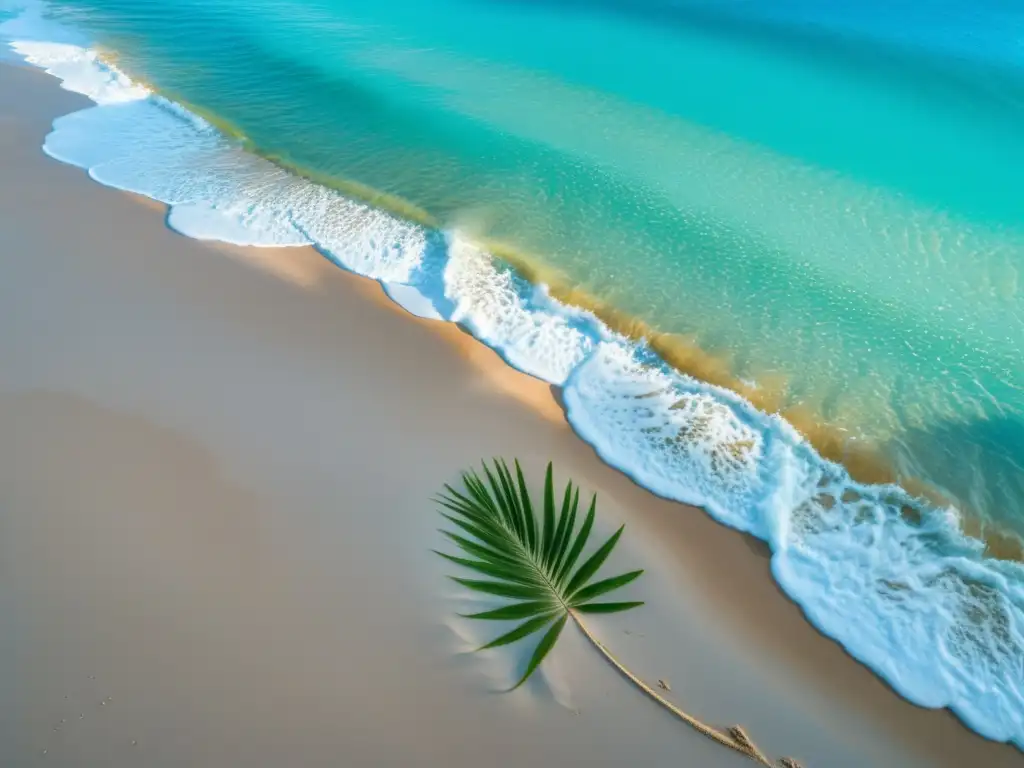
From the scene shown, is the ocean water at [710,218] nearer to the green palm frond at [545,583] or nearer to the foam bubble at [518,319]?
the foam bubble at [518,319]

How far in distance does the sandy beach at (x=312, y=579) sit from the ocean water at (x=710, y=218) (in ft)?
1.51

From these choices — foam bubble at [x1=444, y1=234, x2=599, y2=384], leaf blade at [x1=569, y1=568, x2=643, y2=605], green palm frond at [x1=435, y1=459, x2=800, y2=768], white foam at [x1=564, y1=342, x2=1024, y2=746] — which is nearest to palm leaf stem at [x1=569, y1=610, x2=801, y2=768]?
green palm frond at [x1=435, y1=459, x2=800, y2=768]

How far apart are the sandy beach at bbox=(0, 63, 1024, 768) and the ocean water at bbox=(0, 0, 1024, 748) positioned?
46 cm

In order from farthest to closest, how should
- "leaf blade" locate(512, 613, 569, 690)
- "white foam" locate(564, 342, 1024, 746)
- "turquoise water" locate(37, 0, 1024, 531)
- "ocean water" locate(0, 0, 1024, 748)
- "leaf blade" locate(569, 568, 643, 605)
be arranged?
1. "turquoise water" locate(37, 0, 1024, 531)
2. "ocean water" locate(0, 0, 1024, 748)
3. "white foam" locate(564, 342, 1024, 746)
4. "leaf blade" locate(569, 568, 643, 605)
5. "leaf blade" locate(512, 613, 569, 690)

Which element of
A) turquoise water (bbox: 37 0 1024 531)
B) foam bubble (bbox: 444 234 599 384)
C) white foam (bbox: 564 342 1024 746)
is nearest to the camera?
white foam (bbox: 564 342 1024 746)

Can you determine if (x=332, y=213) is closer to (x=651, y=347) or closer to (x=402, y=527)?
(x=651, y=347)

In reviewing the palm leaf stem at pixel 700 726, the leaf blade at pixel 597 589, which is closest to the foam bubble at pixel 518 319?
the leaf blade at pixel 597 589

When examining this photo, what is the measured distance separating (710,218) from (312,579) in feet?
20.8

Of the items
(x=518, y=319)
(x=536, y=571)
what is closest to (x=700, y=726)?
(x=536, y=571)

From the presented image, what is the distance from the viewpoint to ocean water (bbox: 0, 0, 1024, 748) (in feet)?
16.1

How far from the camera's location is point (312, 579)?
419 centimetres

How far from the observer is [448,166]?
9086 mm

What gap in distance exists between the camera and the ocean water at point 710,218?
193 inches

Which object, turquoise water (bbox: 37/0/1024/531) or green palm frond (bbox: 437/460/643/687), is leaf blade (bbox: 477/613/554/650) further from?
turquoise water (bbox: 37/0/1024/531)
